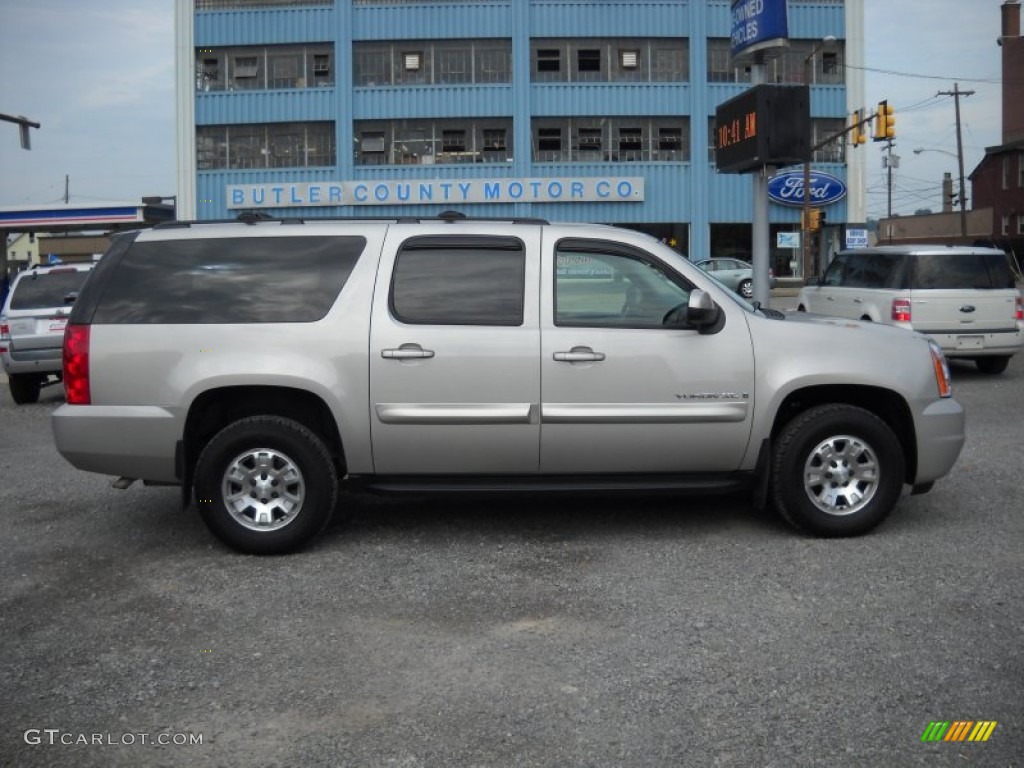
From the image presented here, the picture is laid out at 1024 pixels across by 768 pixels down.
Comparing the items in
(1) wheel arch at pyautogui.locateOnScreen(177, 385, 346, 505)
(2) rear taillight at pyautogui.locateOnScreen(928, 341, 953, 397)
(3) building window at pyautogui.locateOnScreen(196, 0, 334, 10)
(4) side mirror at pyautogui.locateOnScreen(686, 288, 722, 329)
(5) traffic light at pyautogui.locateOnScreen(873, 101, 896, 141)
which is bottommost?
(1) wheel arch at pyautogui.locateOnScreen(177, 385, 346, 505)

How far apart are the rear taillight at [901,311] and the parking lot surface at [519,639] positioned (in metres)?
7.12

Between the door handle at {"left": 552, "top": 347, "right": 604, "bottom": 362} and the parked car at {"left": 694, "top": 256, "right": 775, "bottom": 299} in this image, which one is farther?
the parked car at {"left": 694, "top": 256, "right": 775, "bottom": 299}

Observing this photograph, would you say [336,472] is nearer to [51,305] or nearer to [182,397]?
[182,397]

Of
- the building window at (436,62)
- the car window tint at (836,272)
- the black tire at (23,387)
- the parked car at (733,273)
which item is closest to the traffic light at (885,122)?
the parked car at (733,273)

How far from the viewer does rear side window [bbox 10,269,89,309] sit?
46.7 ft

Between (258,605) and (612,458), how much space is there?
2088 mm

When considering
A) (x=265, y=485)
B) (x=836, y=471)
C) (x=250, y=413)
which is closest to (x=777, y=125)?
(x=836, y=471)

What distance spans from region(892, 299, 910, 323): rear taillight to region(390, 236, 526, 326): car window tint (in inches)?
363

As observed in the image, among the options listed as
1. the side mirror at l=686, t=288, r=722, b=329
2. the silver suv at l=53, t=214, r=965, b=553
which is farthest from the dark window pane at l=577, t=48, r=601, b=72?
the side mirror at l=686, t=288, r=722, b=329

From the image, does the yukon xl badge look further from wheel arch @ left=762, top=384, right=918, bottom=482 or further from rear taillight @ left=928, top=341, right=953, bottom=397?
rear taillight @ left=928, top=341, right=953, bottom=397

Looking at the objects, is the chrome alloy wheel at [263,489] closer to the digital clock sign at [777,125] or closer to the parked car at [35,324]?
the digital clock sign at [777,125]

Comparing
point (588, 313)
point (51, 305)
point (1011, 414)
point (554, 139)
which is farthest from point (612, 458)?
point (554, 139)

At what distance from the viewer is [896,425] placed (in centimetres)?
630

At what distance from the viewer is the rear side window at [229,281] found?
19.3 ft
